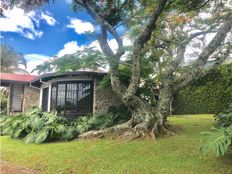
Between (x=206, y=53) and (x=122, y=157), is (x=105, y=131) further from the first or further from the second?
(x=206, y=53)

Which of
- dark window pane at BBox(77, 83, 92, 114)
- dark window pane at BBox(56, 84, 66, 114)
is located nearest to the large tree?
dark window pane at BBox(77, 83, 92, 114)

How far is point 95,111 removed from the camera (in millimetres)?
17891

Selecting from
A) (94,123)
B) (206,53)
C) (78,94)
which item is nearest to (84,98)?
(78,94)

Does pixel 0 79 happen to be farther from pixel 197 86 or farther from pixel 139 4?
pixel 197 86

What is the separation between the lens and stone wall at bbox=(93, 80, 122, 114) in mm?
18047

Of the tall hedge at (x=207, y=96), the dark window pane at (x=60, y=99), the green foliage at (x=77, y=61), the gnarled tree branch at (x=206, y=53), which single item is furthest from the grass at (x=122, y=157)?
the tall hedge at (x=207, y=96)

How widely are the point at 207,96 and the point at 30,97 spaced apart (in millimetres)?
13870

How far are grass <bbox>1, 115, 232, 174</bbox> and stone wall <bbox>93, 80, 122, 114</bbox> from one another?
6381 mm

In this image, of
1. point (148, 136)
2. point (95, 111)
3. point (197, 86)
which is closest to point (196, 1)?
point (148, 136)

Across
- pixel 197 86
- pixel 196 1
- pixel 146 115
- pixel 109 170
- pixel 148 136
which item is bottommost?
pixel 109 170

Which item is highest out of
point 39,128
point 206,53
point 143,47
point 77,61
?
point 143,47

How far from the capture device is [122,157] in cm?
873

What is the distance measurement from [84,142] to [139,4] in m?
7.12

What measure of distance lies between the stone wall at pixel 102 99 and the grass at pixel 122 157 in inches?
251
